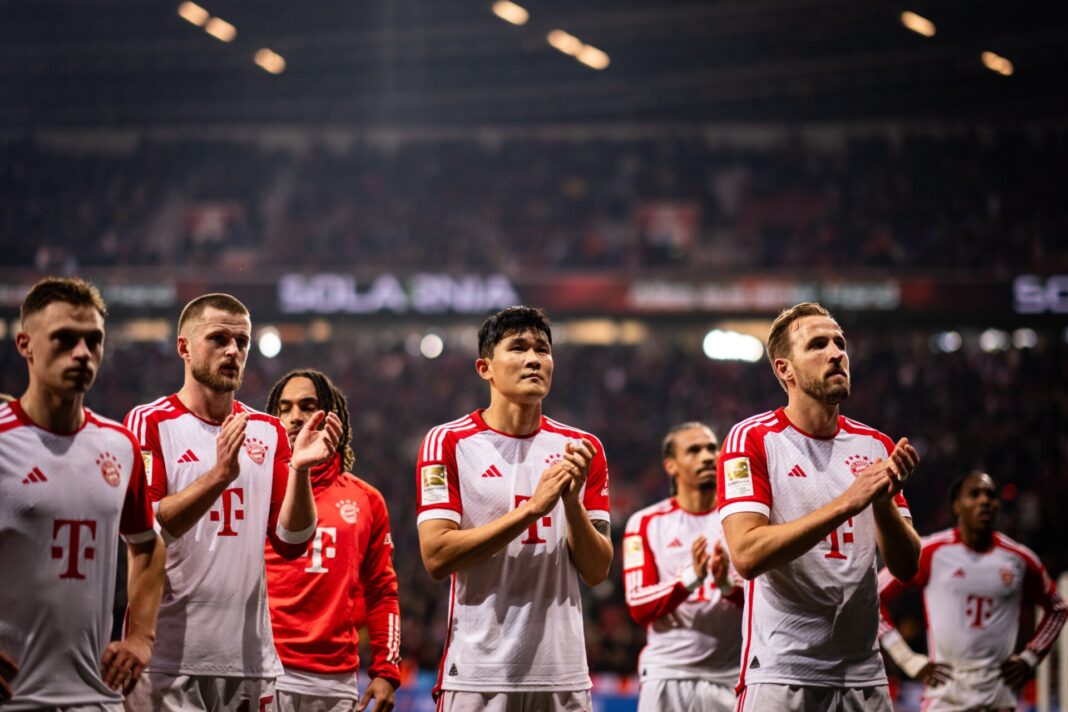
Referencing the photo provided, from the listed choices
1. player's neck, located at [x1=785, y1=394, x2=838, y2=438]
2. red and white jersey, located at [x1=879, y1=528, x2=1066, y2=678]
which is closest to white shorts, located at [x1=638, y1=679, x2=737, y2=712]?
red and white jersey, located at [x1=879, y1=528, x2=1066, y2=678]

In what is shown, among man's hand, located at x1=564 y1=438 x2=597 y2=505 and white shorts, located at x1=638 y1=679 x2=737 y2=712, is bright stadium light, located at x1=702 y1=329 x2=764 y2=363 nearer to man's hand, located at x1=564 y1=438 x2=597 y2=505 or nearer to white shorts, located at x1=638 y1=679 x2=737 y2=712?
white shorts, located at x1=638 y1=679 x2=737 y2=712

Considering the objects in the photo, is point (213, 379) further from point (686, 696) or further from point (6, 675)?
point (686, 696)

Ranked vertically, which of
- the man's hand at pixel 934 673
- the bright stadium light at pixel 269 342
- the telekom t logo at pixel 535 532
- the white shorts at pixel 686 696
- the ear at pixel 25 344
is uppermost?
the bright stadium light at pixel 269 342

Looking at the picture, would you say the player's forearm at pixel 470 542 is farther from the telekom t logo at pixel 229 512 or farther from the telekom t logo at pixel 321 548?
the telekom t logo at pixel 321 548

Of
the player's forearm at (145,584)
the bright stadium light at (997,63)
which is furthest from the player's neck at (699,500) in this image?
the bright stadium light at (997,63)

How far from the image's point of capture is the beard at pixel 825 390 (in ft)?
16.8

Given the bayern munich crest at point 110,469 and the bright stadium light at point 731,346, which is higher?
the bright stadium light at point 731,346

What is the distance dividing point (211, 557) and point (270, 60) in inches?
1027

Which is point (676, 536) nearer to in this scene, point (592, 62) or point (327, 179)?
point (592, 62)

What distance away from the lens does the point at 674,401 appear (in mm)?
26141

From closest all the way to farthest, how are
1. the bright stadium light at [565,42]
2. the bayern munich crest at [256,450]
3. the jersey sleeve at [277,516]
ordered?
1. the jersey sleeve at [277,516]
2. the bayern munich crest at [256,450]
3. the bright stadium light at [565,42]

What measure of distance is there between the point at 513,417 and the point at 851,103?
87.9 feet

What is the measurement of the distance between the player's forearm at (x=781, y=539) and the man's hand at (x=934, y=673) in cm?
389

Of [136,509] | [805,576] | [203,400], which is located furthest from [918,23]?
[136,509]
